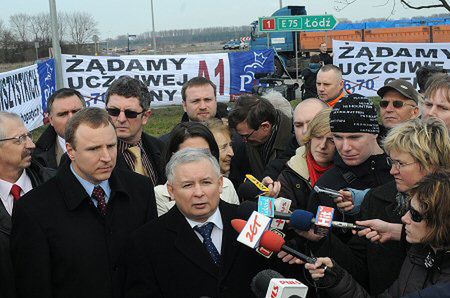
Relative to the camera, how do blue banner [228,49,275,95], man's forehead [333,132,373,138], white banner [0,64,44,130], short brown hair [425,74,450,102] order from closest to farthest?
man's forehead [333,132,373,138] < short brown hair [425,74,450,102] < white banner [0,64,44,130] < blue banner [228,49,275,95]

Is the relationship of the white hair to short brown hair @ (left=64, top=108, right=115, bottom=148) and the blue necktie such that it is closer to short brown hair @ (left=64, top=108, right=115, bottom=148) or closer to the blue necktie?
the blue necktie

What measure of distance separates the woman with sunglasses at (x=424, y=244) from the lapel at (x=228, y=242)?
474 mm

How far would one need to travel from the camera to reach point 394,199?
3.05 metres

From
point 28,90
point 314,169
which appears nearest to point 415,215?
point 314,169

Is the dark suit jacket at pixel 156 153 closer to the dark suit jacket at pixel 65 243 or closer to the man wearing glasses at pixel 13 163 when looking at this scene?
the man wearing glasses at pixel 13 163

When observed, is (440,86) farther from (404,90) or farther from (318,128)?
(318,128)

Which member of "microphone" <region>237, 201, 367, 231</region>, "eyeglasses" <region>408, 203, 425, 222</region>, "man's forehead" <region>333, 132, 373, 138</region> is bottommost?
"microphone" <region>237, 201, 367, 231</region>

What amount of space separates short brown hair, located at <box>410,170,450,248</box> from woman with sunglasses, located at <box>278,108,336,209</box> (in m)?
1.26

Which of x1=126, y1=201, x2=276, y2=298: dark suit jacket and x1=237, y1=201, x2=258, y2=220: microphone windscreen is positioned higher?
x1=237, y1=201, x2=258, y2=220: microphone windscreen

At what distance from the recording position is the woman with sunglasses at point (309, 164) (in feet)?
12.3

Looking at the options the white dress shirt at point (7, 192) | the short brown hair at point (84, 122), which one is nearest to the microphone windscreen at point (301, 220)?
the short brown hair at point (84, 122)

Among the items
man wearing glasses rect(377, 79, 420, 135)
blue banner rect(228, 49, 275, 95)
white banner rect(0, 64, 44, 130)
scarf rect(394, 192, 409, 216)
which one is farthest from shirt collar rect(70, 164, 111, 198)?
blue banner rect(228, 49, 275, 95)

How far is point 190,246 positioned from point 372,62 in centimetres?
1136

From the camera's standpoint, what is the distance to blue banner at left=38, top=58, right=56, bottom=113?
549 inches
